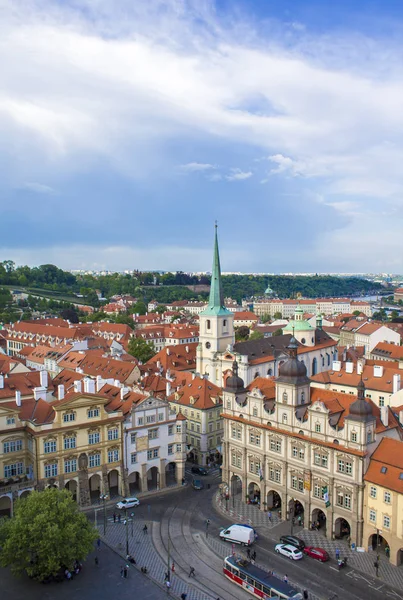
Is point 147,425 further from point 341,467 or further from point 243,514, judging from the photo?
point 341,467

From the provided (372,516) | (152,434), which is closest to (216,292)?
(152,434)

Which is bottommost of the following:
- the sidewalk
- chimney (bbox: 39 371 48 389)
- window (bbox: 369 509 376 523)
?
the sidewalk

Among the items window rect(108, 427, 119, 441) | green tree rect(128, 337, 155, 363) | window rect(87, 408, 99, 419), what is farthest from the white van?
green tree rect(128, 337, 155, 363)

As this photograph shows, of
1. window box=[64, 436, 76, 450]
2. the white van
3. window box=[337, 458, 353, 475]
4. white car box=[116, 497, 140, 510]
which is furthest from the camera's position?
white car box=[116, 497, 140, 510]

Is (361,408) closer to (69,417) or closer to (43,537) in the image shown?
(43,537)

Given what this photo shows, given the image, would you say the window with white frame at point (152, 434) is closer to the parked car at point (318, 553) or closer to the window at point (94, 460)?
the window at point (94, 460)

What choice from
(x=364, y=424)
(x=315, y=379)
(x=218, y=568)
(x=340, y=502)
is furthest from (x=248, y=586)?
(x=315, y=379)

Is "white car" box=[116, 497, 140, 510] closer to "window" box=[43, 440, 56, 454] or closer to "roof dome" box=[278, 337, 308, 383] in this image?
"window" box=[43, 440, 56, 454]
